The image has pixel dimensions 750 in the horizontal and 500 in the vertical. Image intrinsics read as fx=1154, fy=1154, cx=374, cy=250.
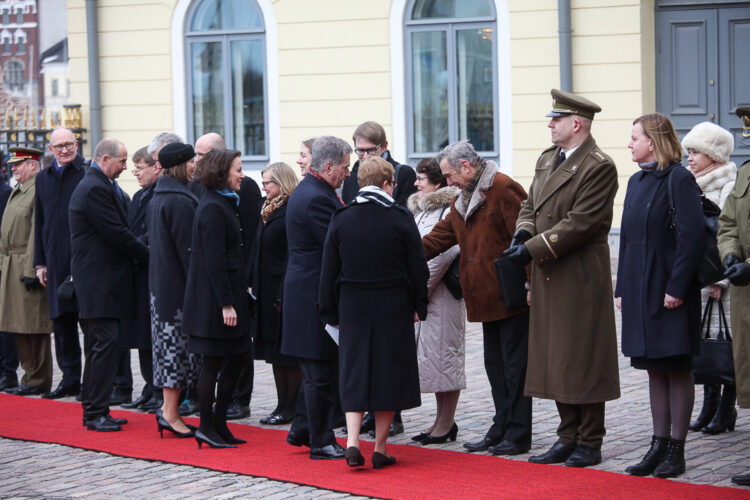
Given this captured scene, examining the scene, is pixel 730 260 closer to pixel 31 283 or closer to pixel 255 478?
pixel 255 478

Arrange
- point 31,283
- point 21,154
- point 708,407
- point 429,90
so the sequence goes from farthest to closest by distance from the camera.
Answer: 1. point 429,90
2. point 21,154
3. point 31,283
4. point 708,407

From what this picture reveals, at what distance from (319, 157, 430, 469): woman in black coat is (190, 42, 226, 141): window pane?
8.62m

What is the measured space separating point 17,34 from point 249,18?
19.2ft

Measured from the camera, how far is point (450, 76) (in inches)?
537

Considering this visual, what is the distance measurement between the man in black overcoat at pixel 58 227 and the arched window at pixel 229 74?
5.49m

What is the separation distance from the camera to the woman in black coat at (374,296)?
20.4 ft

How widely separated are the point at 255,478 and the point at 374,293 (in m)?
1.18

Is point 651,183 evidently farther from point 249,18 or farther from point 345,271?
point 249,18

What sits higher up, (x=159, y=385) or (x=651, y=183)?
(x=651, y=183)

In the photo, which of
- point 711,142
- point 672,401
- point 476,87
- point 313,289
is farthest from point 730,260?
point 476,87

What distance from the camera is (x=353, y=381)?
6.28 metres

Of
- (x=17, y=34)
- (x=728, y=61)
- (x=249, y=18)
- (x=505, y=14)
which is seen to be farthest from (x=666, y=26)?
(x=17, y=34)

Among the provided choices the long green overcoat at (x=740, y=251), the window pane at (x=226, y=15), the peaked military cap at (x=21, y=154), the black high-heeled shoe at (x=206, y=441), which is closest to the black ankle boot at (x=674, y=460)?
the long green overcoat at (x=740, y=251)

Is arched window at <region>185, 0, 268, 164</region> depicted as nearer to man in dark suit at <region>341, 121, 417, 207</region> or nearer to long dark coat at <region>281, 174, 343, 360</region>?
man in dark suit at <region>341, 121, 417, 207</region>
